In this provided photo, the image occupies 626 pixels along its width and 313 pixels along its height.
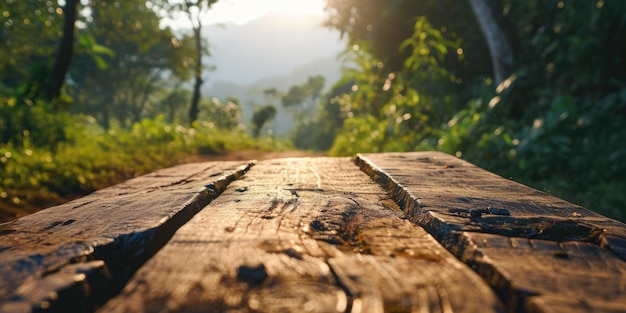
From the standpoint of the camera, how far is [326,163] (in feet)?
7.11

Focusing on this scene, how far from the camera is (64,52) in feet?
22.2

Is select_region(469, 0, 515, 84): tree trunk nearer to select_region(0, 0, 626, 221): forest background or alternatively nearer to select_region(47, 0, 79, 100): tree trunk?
select_region(0, 0, 626, 221): forest background

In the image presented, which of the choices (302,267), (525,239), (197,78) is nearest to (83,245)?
(302,267)

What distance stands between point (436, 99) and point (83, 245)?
7.38 m

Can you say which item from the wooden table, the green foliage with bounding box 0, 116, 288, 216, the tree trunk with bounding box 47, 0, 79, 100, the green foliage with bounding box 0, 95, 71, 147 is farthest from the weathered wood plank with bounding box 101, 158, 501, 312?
the tree trunk with bounding box 47, 0, 79, 100

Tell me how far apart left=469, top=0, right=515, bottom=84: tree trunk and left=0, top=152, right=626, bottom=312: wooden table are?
5.50m

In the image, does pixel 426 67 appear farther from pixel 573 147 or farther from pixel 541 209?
pixel 541 209

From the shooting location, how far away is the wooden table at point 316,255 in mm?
583

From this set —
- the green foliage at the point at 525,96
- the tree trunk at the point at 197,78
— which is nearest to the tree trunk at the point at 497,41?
the green foliage at the point at 525,96

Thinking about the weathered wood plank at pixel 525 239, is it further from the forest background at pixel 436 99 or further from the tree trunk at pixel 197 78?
the tree trunk at pixel 197 78

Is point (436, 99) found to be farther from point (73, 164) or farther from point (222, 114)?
point (222, 114)

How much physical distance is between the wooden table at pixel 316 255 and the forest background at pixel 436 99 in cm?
265

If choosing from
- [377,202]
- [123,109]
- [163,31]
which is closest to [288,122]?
[123,109]

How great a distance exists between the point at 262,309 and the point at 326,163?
162 centimetres
